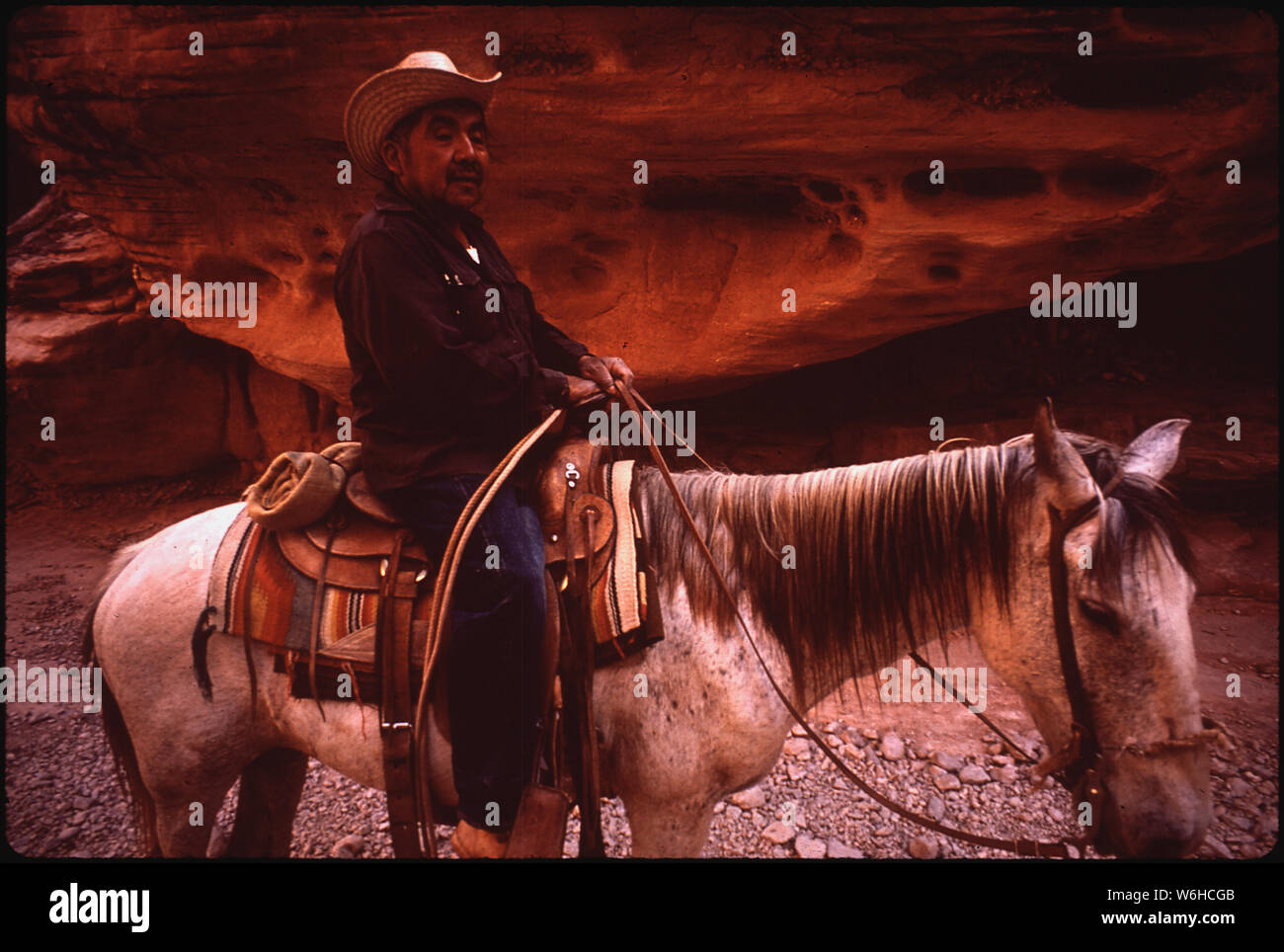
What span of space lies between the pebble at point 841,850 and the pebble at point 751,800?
1.09ft

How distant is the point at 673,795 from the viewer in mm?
1662

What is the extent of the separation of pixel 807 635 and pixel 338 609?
134 centimetres

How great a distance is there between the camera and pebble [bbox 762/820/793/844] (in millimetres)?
2719

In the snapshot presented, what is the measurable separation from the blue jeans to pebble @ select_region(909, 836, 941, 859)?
6.56 ft

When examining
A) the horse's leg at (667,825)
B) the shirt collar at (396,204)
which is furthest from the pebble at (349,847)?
the shirt collar at (396,204)

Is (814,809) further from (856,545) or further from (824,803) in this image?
(856,545)

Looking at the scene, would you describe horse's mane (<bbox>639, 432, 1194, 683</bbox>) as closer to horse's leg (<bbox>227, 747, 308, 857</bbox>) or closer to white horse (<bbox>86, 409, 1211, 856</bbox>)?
white horse (<bbox>86, 409, 1211, 856</bbox>)

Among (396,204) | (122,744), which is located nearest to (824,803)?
(122,744)

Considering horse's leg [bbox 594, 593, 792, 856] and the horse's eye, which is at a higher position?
the horse's eye

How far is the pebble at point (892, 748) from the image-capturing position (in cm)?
319

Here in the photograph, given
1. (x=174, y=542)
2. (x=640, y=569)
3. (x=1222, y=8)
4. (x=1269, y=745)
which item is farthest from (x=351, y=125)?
(x=1269, y=745)

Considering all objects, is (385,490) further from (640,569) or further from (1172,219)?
(1172,219)

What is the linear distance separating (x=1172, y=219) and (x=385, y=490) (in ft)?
13.8

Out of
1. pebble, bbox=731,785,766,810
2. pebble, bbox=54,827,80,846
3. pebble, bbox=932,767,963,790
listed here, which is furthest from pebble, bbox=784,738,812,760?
pebble, bbox=54,827,80,846
